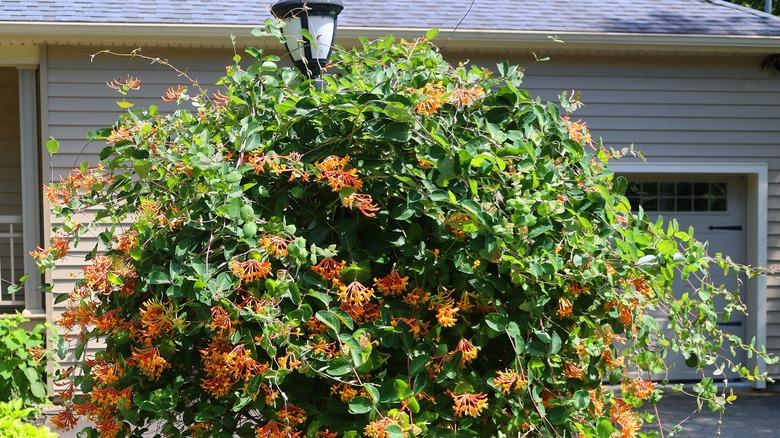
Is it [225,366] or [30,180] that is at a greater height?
[30,180]

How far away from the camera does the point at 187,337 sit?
2.59 meters

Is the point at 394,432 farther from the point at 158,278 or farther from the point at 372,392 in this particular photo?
the point at 158,278

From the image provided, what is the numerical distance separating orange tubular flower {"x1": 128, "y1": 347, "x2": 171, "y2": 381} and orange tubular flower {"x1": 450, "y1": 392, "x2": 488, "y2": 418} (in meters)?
0.82

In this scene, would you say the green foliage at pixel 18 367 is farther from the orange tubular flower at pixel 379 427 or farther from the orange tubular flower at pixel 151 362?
the orange tubular flower at pixel 379 427

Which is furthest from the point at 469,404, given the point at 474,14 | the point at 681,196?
the point at 681,196

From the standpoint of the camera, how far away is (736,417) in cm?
788

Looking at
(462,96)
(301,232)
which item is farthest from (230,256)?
(462,96)

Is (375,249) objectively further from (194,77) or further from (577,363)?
(194,77)

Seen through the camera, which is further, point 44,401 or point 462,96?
point 44,401

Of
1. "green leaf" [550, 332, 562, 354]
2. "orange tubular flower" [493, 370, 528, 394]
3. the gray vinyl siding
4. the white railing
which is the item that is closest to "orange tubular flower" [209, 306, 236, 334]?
"orange tubular flower" [493, 370, 528, 394]

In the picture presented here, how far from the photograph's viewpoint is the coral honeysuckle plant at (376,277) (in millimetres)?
→ 2412

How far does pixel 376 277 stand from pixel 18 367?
5.59m

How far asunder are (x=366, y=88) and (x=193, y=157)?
0.54m

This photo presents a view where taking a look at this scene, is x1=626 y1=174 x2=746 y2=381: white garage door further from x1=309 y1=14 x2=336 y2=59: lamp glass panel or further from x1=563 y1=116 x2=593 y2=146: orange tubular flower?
x1=563 y1=116 x2=593 y2=146: orange tubular flower
